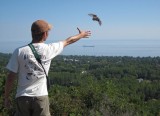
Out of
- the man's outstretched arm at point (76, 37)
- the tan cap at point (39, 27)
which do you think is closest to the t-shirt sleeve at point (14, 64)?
the tan cap at point (39, 27)

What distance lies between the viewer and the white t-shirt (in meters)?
3.45

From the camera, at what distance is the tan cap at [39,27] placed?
341cm

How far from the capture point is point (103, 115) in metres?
7.37

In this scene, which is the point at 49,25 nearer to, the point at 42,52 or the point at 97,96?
the point at 42,52

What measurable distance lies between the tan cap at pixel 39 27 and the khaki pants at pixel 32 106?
27.2 inches

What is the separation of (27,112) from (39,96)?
23 centimetres

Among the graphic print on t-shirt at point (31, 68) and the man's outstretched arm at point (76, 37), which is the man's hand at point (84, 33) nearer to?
the man's outstretched arm at point (76, 37)

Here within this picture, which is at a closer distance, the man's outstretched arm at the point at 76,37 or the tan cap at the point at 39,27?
the tan cap at the point at 39,27

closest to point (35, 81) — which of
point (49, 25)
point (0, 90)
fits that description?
point (49, 25)

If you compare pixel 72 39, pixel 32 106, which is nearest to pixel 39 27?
pixel 72 39

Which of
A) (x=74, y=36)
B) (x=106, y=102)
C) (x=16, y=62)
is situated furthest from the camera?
(x=106, y=102)

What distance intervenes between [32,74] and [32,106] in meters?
0.34

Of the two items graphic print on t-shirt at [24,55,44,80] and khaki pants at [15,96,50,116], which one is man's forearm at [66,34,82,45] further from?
khaki pants at [15,96,50,116]

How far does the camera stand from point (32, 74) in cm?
347
